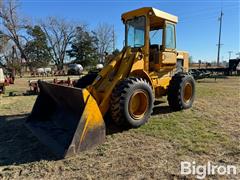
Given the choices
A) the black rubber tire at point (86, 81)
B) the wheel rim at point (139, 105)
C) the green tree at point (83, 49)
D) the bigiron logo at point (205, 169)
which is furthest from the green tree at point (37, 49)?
the bigiron logo at point (205, 169)

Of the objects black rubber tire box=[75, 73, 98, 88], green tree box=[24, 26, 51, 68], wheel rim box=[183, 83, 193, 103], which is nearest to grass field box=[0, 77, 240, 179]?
wheel rim box=[183, 83, 193, 103]

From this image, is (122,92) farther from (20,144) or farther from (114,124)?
(20,144)

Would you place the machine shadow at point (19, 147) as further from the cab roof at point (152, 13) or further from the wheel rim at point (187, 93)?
the wheel rim at point (187, 93)

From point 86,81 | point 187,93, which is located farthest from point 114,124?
point 187,93

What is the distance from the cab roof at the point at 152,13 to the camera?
5646 mm

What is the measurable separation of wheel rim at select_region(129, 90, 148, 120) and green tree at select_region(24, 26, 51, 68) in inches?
1634

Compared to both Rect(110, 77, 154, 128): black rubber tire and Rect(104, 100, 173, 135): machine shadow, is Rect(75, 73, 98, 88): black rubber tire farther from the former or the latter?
Rect(110, 77, 154, 128): black rubber tire

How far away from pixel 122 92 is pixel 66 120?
50.5 inches

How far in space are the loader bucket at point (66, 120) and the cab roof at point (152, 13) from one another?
271 cm

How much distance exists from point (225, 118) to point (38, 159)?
15.0 ft

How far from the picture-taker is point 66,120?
4828mm

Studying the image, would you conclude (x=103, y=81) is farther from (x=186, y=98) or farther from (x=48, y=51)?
(x=48, y=51)

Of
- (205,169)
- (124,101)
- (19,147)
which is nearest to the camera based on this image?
(205,169)

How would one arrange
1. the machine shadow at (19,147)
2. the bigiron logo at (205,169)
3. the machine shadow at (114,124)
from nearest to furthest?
the bigiron logo at (205,169), the machine shadow at (19,147), the machine shadow at (114,124)
